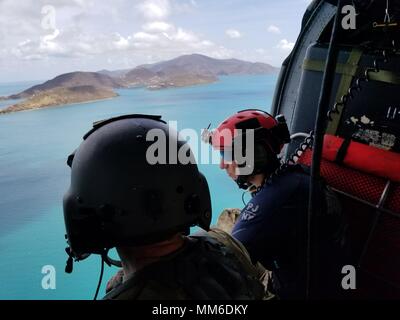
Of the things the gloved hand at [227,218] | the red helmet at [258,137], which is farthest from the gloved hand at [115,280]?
the gloved hand at [227,218]

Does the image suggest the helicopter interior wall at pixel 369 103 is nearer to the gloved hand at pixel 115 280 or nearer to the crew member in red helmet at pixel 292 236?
the crew member in red helmet at pixel 292 236

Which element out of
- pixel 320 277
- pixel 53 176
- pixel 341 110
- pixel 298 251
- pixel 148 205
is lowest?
pixel 53 176

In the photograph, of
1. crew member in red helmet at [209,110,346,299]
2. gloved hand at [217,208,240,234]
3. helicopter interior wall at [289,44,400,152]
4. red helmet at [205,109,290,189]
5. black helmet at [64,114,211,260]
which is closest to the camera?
black helmet at [64,114,211,260]

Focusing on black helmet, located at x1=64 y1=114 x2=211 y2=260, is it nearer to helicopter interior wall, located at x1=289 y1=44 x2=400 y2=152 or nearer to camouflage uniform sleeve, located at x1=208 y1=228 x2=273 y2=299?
camouflage uniform sleeve, located at x1=208 y1=228 x2=273 y2=299

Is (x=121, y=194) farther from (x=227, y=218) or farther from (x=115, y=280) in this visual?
(x=227, y=218)

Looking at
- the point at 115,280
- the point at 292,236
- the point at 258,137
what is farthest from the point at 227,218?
the point at 115,280

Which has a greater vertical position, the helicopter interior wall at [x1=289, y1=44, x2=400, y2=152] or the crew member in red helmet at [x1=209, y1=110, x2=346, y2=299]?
the helicopter interior wall at [x1=289, y1=44, x2=400, y2=152]

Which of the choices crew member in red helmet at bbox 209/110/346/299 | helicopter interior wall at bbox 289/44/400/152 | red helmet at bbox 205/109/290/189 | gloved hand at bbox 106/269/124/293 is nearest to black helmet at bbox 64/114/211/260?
gloved hand at bbox 106/269/124/293

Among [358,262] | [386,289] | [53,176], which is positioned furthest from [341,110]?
[53,176]
